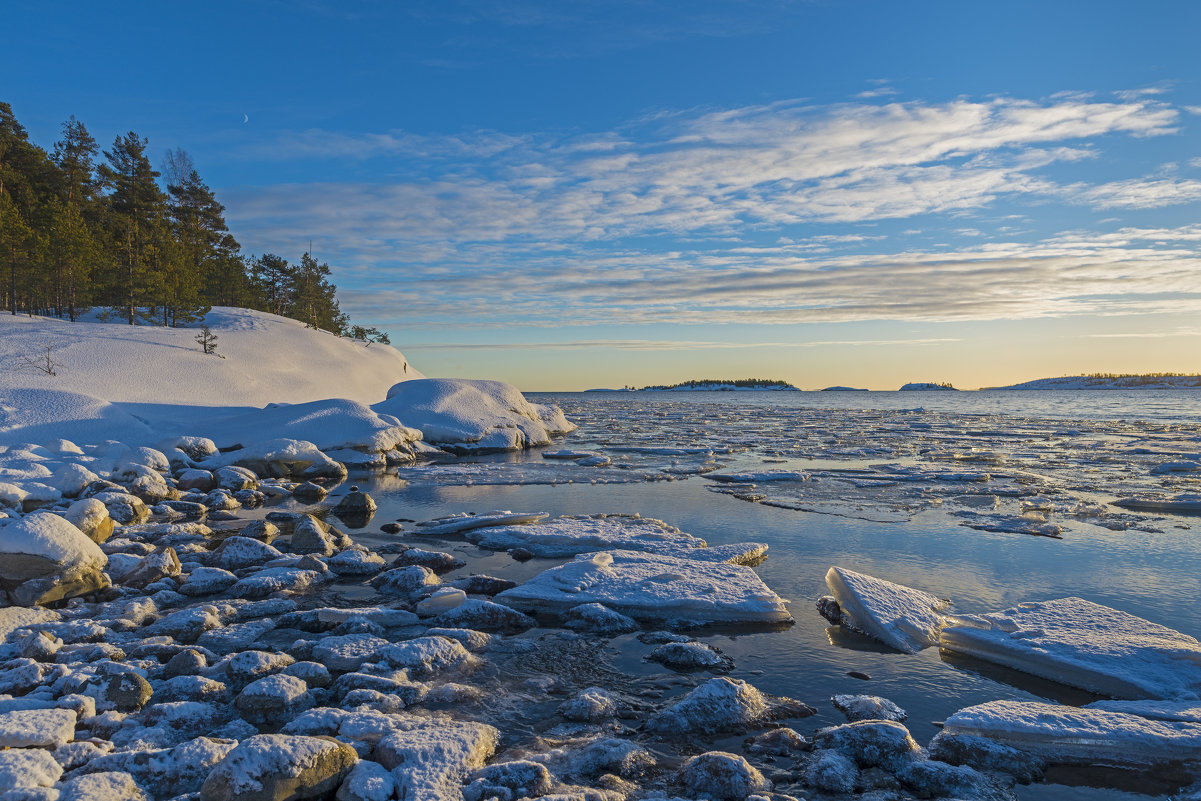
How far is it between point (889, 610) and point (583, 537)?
15.1 ft

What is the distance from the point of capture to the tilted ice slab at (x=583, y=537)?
9.55 metres

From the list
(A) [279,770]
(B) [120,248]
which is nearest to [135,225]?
(B) [120,248]

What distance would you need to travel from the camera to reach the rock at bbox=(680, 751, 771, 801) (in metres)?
3.91

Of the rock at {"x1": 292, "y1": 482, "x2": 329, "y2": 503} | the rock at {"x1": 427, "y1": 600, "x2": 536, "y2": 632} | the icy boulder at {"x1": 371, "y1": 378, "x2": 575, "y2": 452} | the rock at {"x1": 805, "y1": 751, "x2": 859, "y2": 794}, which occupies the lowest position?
the rock at {"x1": 292, "y1": 482, "x2": 329, "y2": 503}

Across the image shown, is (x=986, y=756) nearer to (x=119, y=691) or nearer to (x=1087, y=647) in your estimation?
(x=1087, y=647)

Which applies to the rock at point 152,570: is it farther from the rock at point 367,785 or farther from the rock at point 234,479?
the rock at point 234,479

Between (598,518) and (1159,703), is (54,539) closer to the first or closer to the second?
(598,518)

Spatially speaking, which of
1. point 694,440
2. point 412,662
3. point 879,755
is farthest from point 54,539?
point 694,440

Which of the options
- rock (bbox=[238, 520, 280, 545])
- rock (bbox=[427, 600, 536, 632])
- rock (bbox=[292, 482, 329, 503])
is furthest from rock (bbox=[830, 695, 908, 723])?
rock (bbox=[292, 482, 329, 503])

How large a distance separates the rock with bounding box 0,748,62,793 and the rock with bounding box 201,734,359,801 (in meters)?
0.95

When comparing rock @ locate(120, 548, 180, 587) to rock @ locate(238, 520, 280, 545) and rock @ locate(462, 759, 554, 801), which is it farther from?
rock @ locate(462, 759, 554, 801)

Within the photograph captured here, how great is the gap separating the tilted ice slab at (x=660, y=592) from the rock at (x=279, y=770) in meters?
3.42

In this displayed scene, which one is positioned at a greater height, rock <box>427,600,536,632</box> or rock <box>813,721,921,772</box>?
rock <box>813,721,921,772</box>

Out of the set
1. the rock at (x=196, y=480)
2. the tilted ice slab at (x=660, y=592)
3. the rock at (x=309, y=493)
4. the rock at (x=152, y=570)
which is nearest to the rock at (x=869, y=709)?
the tilted ice slab at (x=660, y=592)
